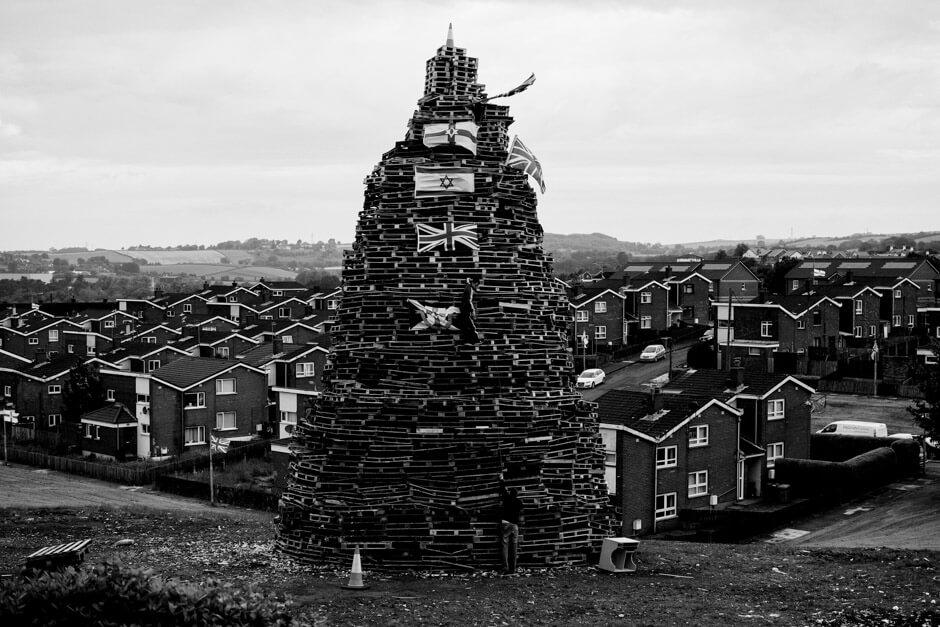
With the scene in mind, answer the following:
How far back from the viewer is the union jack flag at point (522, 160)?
2377 cm

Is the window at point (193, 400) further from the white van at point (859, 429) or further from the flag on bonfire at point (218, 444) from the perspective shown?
the white van at point (859, 429)

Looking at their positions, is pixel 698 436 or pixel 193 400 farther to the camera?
pixel 193 400

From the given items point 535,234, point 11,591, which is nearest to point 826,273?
point 535,234

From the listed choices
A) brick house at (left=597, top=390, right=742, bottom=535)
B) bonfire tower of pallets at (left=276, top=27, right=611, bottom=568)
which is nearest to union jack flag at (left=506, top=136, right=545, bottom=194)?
bonfire tower of pallets at (left=276, top=27, right=611, bottom=568)

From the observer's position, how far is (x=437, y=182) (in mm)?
23109

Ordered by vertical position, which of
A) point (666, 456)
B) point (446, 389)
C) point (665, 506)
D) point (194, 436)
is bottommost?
point (194, 436)

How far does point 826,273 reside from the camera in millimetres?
110375

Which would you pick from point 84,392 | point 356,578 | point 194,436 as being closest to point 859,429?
point 194,436

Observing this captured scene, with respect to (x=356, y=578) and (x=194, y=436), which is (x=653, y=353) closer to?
(x=194, y=436)

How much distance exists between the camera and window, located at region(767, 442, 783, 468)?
47719 millimetres

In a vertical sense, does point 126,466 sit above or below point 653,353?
below

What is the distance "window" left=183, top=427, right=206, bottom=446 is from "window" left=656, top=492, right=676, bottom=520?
1271 inches

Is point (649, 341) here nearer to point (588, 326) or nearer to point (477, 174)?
point (588, 326)

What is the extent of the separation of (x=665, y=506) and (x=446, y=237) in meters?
21.9
